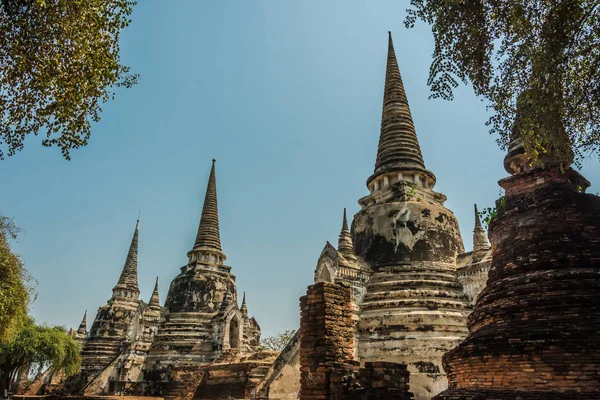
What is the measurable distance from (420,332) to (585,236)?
819 cm

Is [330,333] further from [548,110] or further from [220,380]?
[220,380]

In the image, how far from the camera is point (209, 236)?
31.1 meters

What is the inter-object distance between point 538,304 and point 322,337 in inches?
135

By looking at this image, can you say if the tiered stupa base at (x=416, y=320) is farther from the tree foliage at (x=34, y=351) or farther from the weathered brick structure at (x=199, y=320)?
the tree foliage at (x=34, y=351)

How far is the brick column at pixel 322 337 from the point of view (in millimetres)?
8164

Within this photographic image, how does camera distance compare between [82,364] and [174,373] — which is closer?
[174,373]

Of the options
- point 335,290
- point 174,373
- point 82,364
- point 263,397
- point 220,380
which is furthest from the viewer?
point 82,364

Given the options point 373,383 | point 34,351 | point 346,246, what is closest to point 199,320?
point 34,351

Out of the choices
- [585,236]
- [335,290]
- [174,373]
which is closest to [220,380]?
[174,373]

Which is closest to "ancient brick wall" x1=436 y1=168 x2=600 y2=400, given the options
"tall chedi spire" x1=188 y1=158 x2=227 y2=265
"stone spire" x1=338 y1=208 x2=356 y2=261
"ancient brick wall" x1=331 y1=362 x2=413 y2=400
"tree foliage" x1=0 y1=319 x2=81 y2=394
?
"ancient brick wall" x1=331 y1=362 x2=413 y2=400

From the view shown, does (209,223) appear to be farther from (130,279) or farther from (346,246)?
(346,246)

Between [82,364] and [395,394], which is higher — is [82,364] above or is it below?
above

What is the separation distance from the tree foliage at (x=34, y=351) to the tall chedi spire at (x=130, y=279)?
9211 millimetres

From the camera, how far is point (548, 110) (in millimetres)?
6582
